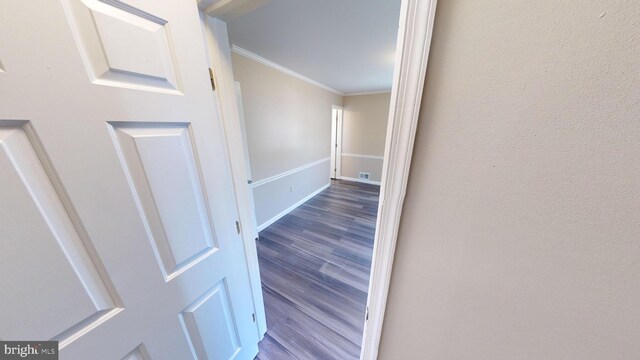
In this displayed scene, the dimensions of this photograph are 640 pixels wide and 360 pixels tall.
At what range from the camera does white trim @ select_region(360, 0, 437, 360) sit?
38 cm

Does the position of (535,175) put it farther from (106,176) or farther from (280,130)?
(280,130)

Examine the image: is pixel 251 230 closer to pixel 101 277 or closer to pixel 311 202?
pixel 101 277

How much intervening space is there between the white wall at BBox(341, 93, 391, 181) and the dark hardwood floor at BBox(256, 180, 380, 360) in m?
1.71

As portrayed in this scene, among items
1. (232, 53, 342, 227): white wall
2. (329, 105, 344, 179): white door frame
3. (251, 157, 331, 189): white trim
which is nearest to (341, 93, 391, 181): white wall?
(329, 105, 344, 179): white door frame

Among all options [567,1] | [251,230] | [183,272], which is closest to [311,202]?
[251,230]

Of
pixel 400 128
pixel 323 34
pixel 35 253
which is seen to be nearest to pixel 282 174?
pixel 323 34

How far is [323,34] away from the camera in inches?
67.9

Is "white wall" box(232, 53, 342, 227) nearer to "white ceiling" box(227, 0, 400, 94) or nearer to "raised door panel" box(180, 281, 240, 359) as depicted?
"white ceiling" box(227, 0, 400, 94)

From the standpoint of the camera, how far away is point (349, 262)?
2.23 meters

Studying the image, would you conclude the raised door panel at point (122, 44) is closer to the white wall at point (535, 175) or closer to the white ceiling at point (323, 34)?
the white wall at point (535, 175)

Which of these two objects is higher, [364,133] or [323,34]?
[323,34]

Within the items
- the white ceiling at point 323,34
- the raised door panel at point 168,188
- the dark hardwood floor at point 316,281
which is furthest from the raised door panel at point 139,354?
the white ceiling at point 323,34

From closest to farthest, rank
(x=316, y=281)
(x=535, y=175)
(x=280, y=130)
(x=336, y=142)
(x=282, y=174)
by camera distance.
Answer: (x=535, y=175)
(x=316, y=281)
(x=280, y=130)
(x=282, y=174)
(x=336, y=142)

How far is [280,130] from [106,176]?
2535 millimetres
